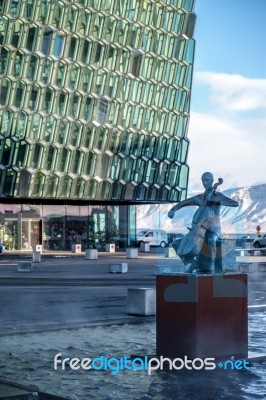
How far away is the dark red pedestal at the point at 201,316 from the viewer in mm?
9500

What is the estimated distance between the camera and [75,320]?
14617 millimetres

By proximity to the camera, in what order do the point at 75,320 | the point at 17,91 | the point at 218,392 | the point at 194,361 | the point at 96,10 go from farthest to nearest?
the point at 96,10 → the point at 17,91 → the point at 75,320 → the point at 194,361 → the point at 218,392

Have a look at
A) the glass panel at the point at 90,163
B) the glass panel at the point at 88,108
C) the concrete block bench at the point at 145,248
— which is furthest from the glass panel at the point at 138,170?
the glass panel at the point at 88,108

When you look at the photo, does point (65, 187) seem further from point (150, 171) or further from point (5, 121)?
point (150, 171)

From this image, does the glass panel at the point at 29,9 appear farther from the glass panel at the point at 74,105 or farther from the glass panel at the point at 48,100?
the glass panel at the point at 74,105

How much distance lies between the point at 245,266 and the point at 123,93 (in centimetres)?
3545

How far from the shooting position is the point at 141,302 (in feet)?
50.7

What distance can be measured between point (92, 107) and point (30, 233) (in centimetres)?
1268

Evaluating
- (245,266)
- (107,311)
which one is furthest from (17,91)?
(107,311)

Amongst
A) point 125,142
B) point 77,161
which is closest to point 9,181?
point 77,161

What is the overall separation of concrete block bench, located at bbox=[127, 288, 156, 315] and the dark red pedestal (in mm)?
5489

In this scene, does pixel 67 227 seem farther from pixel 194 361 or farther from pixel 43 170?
pixel 194 361

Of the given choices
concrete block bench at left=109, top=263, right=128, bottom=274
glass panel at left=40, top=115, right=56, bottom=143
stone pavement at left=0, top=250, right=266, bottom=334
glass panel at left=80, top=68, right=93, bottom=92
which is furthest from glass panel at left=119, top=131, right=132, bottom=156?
stone pavement at left=0, top=250, right=266, bottom=334

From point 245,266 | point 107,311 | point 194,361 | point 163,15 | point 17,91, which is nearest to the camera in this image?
point 194,361
